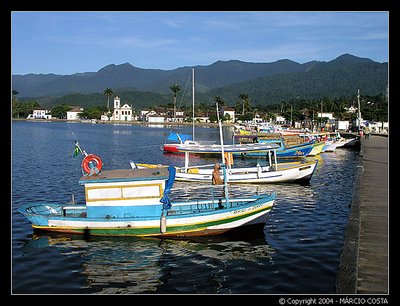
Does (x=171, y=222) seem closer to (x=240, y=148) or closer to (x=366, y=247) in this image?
(x=366, y=247)

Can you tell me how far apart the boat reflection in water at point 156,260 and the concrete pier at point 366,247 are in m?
3.20

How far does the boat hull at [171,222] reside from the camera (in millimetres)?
17359

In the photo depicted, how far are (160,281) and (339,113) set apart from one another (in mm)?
129029

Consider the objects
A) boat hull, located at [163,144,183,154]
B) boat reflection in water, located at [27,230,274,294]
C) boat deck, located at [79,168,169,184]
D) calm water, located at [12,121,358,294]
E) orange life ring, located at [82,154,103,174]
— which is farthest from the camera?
boat hull, located at [163,144,183,154]

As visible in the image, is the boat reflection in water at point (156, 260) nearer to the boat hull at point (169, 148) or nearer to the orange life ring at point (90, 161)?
the orange life ring at point (90, 161)

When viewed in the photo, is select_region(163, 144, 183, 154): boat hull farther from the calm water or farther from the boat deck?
the boat deck

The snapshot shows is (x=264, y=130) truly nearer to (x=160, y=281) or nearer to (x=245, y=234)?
(x=245, y=234)

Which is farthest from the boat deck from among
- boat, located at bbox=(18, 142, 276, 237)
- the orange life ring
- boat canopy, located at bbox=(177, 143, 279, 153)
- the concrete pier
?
boat canopy, located at bbox=(177, 143, 279, 153)

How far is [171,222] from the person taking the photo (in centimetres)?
1744

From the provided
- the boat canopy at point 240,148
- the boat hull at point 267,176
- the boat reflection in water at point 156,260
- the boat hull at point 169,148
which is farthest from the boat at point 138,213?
the boat hull at point 169,148

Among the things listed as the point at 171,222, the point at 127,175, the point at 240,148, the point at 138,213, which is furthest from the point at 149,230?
the point at 240,148

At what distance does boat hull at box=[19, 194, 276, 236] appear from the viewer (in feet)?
57.0

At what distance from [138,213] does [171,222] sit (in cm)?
132
